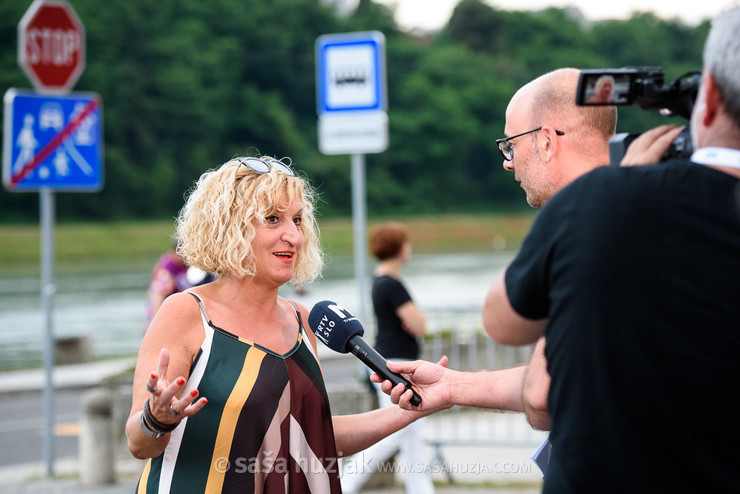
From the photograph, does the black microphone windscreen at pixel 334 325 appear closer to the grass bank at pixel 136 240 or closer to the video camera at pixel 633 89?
the video camera at pixel 633 89

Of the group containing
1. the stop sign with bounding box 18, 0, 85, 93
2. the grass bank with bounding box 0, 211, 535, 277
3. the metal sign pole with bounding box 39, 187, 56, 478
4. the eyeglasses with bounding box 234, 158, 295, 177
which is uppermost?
the stop sign with bounding box 18, 0, 85, 93

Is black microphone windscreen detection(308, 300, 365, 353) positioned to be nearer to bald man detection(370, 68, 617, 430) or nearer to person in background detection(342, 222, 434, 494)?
bald man detection(370, 68, 617, 430)

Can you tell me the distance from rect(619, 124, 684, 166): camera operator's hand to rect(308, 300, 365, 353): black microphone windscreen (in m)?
1.14

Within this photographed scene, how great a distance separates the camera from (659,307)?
1696 millimetres

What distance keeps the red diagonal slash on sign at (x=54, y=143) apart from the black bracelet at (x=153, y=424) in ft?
17.7

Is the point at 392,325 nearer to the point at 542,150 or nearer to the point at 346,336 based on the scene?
the point at 346,336

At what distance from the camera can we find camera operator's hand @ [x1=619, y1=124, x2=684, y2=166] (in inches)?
72.9

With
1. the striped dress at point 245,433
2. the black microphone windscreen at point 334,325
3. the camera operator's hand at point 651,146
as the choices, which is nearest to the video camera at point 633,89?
the camera operator's hand at point 651,146

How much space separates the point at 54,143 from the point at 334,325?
5.49 m

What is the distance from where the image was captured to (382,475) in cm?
659

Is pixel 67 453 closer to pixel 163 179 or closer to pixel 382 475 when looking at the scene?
pixel 382 475

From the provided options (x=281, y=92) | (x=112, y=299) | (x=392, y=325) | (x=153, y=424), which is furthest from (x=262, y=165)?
(x=281, y=92)

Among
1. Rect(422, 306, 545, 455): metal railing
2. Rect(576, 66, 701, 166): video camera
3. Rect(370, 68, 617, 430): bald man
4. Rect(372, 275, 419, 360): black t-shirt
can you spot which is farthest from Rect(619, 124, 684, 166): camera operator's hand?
Rect(422, 306, 545, 455): metal railing

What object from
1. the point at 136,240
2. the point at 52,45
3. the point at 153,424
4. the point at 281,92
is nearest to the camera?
the point at 153,424
